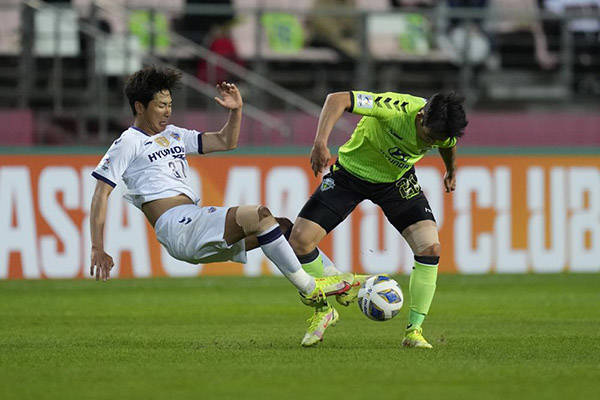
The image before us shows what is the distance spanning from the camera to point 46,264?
51.2ft

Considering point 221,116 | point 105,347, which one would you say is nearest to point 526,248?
point 221,116

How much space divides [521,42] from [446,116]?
1148cm

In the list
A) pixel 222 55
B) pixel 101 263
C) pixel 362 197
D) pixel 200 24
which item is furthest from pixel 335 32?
pixel 101 263

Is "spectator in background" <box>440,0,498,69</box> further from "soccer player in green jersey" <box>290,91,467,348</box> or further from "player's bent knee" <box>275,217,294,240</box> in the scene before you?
"player's bent knee" <box>275,217,294,240</box>

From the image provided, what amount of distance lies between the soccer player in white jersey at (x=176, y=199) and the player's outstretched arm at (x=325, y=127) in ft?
1.98

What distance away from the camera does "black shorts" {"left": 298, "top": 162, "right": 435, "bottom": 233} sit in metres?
A: 9.13

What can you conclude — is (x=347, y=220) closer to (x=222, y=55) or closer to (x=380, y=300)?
(x=222, y=55)

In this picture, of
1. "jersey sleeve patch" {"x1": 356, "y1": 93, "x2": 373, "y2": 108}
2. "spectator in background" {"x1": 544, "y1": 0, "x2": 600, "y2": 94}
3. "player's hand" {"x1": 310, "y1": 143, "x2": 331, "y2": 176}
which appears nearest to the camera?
"player's hand" {"x1": 310, "y1": 143, "x2": 331, "y2": 176}

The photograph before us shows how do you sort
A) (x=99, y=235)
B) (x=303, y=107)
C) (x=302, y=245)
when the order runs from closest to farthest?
(x=99, y=235) → (x=302, y=245) → (x=303, y=107)

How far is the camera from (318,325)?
→ 8.78m

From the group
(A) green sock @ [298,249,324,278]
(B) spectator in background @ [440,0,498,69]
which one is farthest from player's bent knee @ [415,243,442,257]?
(B) spectator in background @ [440,0,498,69]

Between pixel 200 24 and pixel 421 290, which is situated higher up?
pixel 200 24

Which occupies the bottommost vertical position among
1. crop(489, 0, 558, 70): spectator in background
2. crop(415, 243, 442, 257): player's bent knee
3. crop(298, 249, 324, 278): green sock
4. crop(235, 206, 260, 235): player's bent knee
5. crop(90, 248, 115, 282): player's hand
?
crop(298, 249, 324, 278): green sock

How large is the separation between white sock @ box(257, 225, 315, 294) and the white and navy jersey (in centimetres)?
81
